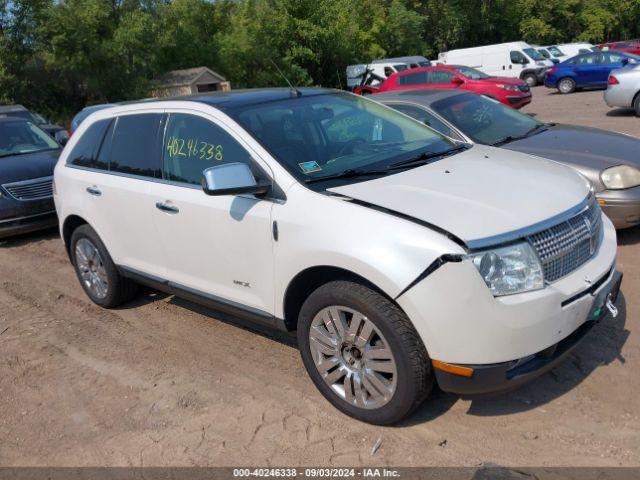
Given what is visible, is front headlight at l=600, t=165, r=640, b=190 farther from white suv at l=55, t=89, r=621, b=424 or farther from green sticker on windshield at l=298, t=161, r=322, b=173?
green sticker on windshield at l=298, t=161, r=322, b=173

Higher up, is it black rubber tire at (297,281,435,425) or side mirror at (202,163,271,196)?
side mirror at (202,163,271,196)

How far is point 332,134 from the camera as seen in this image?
4098 mm

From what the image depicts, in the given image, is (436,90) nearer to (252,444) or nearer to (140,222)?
(140,222)

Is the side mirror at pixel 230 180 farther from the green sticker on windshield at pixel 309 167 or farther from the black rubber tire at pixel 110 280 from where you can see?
the black rubber tire at pixel 110 280

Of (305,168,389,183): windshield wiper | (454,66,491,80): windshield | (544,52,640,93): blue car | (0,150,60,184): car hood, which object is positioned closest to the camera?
(305,168,389,183): windshield wiper

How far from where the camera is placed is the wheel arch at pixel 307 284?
128 inches

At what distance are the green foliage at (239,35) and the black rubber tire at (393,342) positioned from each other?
856 inches

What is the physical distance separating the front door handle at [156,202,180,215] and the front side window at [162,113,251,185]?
18 cm

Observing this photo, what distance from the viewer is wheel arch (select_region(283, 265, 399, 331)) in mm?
3242

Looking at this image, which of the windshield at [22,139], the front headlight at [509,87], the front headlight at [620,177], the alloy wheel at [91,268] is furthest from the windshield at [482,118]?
the front headlight at [509,87]

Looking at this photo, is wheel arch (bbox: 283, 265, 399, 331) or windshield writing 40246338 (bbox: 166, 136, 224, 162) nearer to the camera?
wheel arch (bbox: 283, 265, 399, 331)

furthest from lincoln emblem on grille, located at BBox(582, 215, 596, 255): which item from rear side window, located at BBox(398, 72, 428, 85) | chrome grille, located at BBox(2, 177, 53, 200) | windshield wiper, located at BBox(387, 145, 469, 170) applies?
rear side window, located at BBox(398, 72, 428, 85)

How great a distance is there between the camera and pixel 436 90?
7.14 m

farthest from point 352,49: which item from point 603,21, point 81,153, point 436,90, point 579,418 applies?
point 579,418
